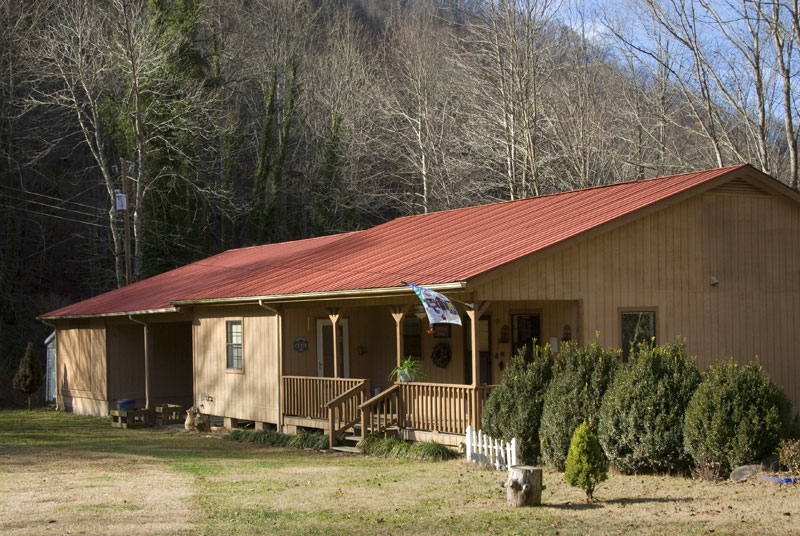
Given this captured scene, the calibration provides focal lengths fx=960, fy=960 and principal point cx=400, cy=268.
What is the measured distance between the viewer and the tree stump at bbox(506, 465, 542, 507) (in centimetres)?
1053

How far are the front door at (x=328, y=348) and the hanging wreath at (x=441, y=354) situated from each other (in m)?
2.28

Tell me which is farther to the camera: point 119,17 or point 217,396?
point 119,17

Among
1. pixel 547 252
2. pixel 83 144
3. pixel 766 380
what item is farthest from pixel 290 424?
pixel 83 144

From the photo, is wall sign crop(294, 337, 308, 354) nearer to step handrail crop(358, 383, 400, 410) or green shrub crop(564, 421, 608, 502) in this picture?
step handrail crop(358, 383, 400, 410)

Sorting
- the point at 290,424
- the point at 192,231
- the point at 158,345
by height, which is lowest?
the point at 290,424

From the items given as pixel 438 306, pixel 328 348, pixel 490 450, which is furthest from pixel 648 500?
pixel 328 348

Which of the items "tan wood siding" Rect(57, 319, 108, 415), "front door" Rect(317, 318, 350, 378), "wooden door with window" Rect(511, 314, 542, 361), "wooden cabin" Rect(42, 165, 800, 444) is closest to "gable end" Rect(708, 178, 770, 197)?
"wooden cabin" Rect(42, 165, 800, 444)

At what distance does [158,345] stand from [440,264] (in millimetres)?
11638

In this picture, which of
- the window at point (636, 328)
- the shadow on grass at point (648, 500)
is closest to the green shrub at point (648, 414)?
the shadow on grass at point (648, 500)

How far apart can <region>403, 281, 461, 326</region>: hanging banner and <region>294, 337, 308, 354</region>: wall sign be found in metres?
5.88

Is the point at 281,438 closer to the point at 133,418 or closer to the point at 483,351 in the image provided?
the point at 483,351

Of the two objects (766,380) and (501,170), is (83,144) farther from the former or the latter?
(766,380)

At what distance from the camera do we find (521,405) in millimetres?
13672

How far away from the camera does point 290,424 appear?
1891 centimetres
